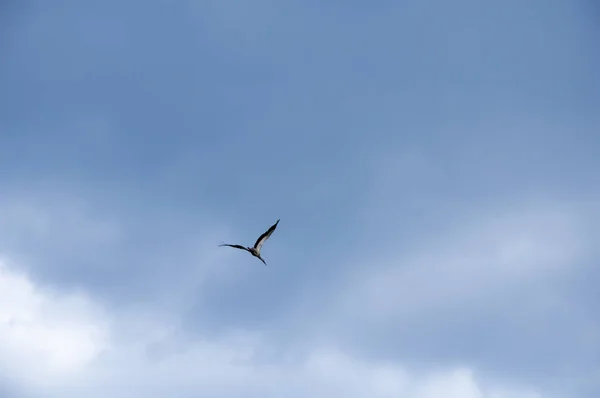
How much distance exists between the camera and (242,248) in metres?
135

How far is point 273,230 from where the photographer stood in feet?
440

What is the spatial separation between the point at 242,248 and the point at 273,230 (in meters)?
6.79
